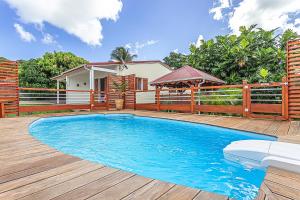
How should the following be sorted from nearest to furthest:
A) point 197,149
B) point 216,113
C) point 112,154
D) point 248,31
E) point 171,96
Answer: point 112,154
point 197,149
point 216,113
point 171,96
point 248,31

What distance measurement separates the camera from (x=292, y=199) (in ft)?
4.29

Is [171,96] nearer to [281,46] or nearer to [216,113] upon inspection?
[216,113]

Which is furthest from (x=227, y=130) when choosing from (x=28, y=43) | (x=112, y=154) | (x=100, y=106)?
(x=28, y=43)

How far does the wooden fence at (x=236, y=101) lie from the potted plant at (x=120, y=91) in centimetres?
125

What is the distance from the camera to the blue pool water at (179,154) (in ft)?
7.38

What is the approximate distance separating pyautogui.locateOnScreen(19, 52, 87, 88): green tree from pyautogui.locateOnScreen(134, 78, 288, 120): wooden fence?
46.6ft

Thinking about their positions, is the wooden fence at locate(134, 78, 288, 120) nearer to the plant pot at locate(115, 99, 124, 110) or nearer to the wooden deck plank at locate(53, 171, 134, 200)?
the plant pot at locate(115, 99, 124, 110)

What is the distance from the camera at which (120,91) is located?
35.3ft

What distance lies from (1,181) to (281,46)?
1521 centimetres

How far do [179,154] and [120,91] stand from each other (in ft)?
26.0

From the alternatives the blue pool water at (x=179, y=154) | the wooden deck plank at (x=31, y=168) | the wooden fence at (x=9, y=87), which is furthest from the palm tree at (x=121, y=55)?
the wooden deck plank at (x=31, y=168)

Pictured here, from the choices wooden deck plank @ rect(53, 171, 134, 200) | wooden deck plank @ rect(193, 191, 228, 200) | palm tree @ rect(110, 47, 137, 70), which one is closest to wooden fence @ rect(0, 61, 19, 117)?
wooden deck plank @ rect(53, 171, 134, 200)

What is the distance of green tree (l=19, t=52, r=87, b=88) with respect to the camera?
63.5 feet

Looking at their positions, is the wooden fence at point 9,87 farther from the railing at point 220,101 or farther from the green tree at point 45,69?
the green tree at point 45,69
